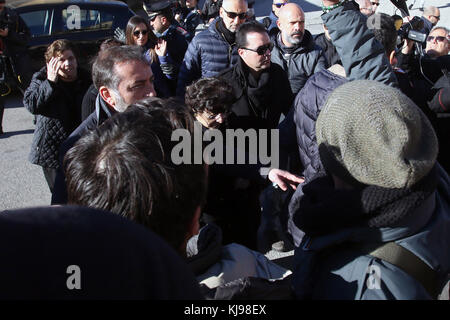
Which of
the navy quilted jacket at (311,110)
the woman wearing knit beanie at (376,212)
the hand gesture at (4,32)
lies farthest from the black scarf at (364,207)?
the hand gesture at (4,32)

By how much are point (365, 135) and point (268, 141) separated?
1.69 metres

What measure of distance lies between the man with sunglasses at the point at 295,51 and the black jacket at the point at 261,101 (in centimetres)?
61

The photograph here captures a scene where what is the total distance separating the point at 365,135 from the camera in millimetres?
1111

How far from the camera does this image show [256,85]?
10.2 ft

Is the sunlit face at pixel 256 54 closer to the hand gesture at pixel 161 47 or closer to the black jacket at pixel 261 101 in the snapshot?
the black jacket at pixel 261 101

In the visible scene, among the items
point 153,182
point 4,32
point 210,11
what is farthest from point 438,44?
point 4,32

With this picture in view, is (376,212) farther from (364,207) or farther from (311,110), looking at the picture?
(311,110)

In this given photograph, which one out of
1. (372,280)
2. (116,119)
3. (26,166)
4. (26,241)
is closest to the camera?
(26,241)

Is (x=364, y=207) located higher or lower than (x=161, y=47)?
higher

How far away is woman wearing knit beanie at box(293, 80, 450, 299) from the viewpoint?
108cm

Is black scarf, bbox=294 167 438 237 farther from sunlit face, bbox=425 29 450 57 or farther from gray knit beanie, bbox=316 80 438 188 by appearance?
sunlit face, bbox=425 29 450 57

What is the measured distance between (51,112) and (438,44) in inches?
131

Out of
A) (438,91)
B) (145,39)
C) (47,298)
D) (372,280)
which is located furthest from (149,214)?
(145,39)

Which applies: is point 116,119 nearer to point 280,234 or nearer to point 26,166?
point 280,234
